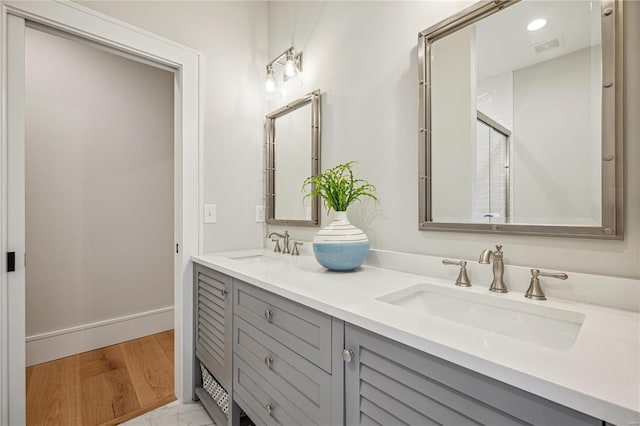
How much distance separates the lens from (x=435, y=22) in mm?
1195

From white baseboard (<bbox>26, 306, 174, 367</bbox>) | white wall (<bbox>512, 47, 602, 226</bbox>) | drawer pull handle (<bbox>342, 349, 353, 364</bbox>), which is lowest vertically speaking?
white baseboard (<bbox>26, 306, 174, 367</bbox>)

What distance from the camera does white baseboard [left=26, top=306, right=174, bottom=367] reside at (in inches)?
82.6

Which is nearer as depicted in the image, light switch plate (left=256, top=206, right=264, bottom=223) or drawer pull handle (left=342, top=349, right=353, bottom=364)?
drawer pull handle (left=342, top=349, right=353, bottom=364)

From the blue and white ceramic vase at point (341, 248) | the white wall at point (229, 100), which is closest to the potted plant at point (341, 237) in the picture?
the blue and white ceramic vase at point (341, 248)

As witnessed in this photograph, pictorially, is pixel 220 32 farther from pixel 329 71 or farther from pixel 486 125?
pixel 486 125

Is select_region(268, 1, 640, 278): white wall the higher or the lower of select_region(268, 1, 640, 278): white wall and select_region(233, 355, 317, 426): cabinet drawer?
the higher

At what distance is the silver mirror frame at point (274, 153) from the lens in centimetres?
172

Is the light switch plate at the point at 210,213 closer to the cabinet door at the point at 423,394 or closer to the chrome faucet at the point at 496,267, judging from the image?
the cabinet door at the point at 423,394

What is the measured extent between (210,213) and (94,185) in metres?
1.23

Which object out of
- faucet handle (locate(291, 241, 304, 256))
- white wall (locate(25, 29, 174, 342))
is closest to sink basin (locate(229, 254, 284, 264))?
faucet handle (locate(291, 241, 304, 256))

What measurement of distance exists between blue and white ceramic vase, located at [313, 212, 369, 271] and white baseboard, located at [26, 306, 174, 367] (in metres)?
2.11

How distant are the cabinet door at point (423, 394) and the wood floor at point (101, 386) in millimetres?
1518

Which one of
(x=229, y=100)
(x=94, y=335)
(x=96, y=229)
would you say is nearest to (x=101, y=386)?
(x=94, y=335)

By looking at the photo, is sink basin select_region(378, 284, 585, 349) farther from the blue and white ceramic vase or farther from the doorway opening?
the doorway opening
